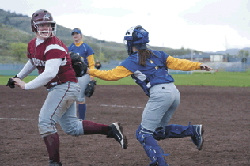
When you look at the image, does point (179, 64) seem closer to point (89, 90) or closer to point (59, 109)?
point (59, 109)

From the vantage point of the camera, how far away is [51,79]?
4191 mm

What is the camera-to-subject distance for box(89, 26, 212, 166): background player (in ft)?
14.4

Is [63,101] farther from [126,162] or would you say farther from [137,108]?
[137,108]

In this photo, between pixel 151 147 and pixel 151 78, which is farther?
pixel 151 78

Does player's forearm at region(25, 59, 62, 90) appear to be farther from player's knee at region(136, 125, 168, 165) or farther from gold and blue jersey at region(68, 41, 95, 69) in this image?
gold and blue jersey at region(68, 41, 95, 69)

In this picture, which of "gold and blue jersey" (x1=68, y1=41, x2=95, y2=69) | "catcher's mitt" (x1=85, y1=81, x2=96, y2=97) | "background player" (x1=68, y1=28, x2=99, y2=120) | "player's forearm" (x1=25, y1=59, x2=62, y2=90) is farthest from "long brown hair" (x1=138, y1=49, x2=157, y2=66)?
"gold and blue jersey" (x1=68, y1=41, x2=95, y2=69)

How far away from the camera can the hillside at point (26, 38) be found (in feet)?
416

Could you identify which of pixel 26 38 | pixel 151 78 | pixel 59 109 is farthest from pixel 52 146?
pixel 26 38

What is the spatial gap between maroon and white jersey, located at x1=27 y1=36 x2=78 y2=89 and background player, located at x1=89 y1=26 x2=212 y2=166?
43 cm

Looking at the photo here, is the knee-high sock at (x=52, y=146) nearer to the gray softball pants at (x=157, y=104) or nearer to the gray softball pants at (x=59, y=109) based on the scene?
the gray softball pants at (x=59, y=109)

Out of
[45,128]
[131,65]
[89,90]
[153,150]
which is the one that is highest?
[131,65]

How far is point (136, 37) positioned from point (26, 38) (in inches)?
5603

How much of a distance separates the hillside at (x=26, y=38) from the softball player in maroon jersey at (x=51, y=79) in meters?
89.8

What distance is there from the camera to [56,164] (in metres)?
4.25
